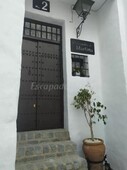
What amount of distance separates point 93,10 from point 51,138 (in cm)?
271

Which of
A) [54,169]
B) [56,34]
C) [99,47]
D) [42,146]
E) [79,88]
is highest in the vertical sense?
[56,34]

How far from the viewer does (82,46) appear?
3.13m

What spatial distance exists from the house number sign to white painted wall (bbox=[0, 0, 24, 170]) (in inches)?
53.4

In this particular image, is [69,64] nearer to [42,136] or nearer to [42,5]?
[42,5]

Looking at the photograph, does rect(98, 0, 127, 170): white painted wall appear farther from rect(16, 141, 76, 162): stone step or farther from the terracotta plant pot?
rect(16, 141, 76, 162): stone step

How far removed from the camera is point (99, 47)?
331 cm

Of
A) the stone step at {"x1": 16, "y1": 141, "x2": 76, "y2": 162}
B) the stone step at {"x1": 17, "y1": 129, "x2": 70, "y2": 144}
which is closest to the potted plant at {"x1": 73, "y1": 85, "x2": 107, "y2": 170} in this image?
the stone step at {"x1": 16, "y1": 141, "x2": 76, "y2": 162}

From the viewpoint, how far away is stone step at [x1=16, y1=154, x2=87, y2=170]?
197 centimetres

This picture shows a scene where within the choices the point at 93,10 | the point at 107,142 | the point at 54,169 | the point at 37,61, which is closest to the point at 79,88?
the point at 37,61

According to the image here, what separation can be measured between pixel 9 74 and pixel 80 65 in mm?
1896

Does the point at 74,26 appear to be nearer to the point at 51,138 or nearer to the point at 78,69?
the point at 78,69

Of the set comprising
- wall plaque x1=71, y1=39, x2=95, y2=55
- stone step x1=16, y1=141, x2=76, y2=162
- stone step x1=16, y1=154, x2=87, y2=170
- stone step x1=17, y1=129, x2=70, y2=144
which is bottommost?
stone step x1=16, y1=154, x2=87, y2=170

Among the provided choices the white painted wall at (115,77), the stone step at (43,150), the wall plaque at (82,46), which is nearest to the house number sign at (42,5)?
the wall plaque at (82,46)

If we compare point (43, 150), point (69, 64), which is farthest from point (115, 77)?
point (43, 150)
